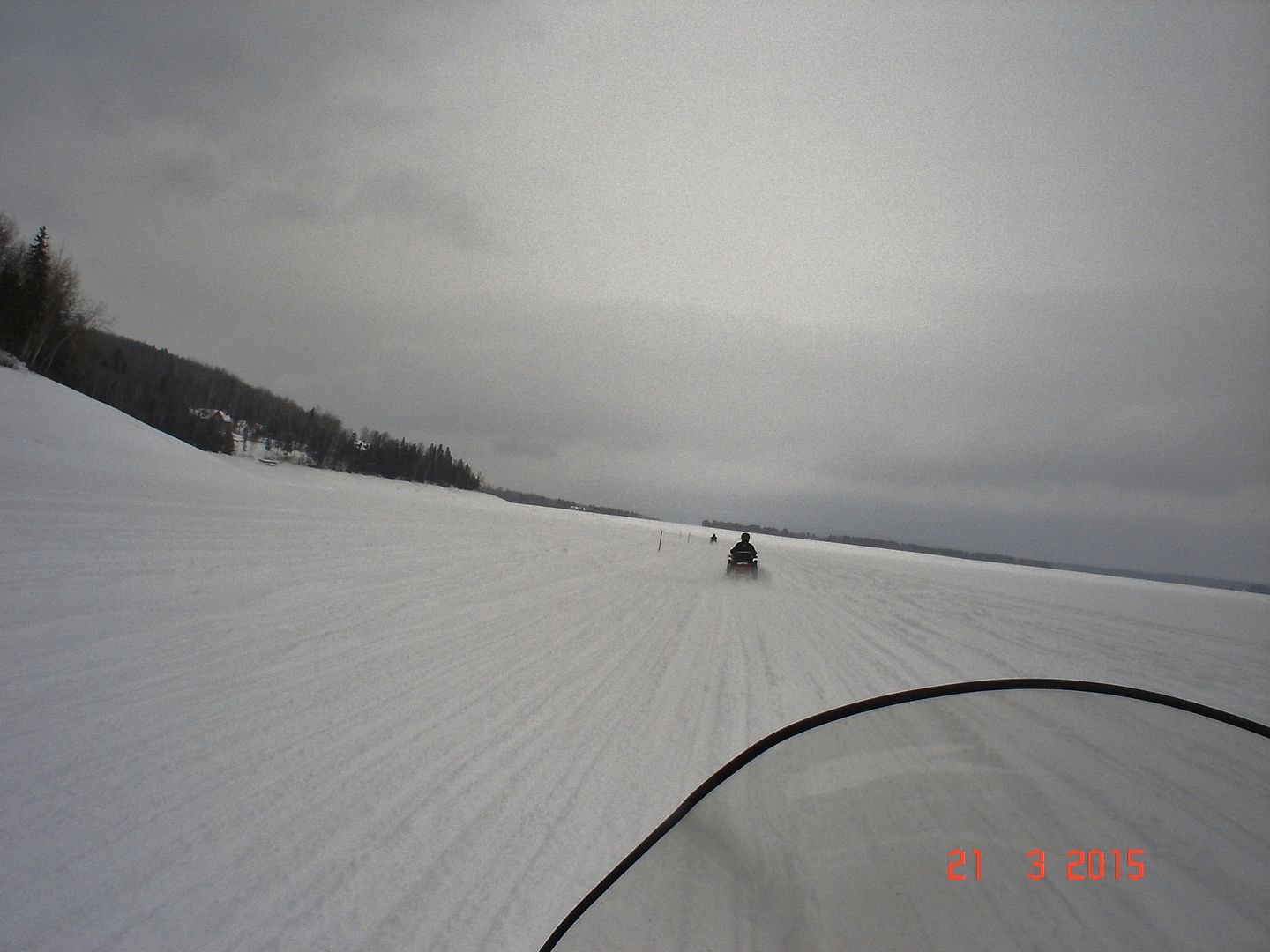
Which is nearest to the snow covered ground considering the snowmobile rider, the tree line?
the snowmobile rider

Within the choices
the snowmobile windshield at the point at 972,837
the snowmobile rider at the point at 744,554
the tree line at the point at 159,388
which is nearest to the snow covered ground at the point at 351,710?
Result: the snowmobile windshield at the point at 972,837

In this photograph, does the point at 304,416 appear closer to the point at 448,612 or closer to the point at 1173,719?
the point at 448,612

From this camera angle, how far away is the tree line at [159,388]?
29.1 metres

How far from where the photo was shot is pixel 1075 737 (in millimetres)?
1241

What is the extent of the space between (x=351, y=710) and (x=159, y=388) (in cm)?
6820

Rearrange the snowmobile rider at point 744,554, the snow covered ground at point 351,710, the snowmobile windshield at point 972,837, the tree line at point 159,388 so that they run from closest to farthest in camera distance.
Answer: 1. the snowmobile windshield at point 972,837
2. the snow covered ground at point 351,710
3. the snowmobile rider at point 744,554
4. the tree line at point 159,388

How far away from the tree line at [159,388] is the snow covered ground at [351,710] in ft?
96.6

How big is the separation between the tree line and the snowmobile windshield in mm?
42356

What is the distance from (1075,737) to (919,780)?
14.5 inches

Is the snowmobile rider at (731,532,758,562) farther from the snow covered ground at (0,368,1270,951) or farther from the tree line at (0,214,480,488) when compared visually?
the tree line at (0,214,480,488)

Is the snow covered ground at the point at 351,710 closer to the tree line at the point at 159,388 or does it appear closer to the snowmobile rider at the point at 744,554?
the snowmobile rider at the point at 744,554

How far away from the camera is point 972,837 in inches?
45.9

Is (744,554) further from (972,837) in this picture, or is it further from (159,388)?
(159,388)

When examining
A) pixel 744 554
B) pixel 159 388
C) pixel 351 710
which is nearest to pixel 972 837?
pixel 351 710
